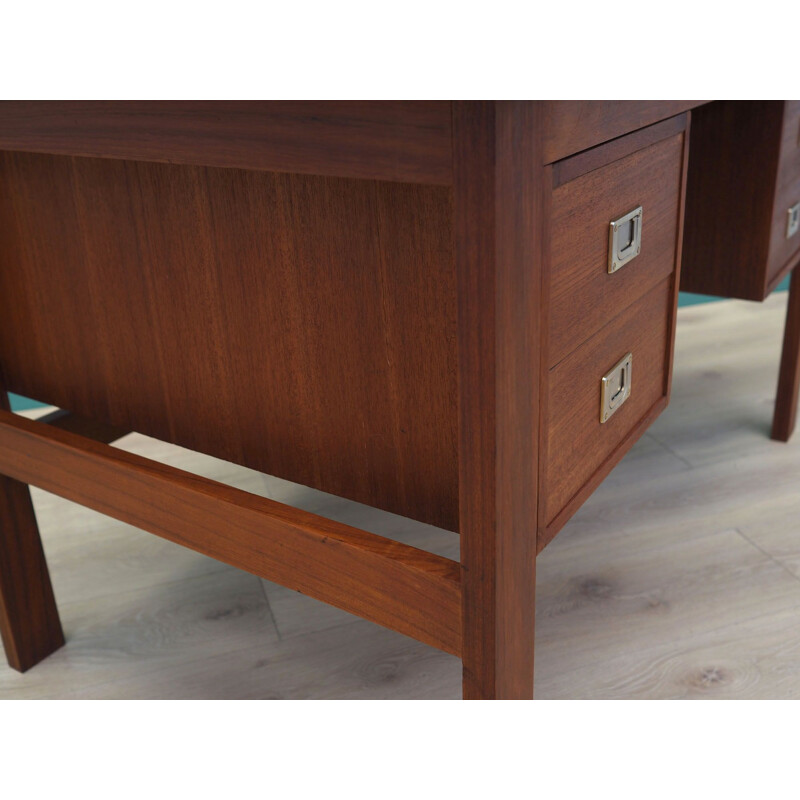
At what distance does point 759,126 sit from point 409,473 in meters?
0.76

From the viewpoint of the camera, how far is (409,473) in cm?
64

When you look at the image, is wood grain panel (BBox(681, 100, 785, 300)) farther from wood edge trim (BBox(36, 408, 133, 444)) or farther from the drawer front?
wood edge trim (BBox(36, 408, 133, 444))

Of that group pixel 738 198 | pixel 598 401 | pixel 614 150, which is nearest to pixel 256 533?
pixel 598 401

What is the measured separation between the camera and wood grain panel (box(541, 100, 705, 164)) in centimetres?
52

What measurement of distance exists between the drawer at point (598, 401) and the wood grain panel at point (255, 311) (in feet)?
0.25

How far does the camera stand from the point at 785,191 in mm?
1167

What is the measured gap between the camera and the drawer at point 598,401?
62cm

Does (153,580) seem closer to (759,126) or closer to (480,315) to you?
(480,315)

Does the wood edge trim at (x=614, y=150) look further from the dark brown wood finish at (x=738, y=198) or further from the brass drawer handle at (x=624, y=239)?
the dark brown wood finish at (x=738, y=198)

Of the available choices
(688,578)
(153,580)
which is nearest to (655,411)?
(688,578)

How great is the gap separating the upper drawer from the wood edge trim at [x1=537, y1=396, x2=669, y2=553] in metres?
0.12

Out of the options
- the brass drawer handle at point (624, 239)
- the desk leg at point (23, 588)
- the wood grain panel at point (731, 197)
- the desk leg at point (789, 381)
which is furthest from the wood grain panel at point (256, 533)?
the desk leg at point (789, 381)

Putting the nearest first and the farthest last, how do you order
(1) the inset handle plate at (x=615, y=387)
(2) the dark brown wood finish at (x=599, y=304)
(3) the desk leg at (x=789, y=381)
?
(2) the dark brown wood finish at (x=599, y=304) < (1) the inset handle plate at (x=615, y=387) < (3) the desk leg at (x=789, y=381)

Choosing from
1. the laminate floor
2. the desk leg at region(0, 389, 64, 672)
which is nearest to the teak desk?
the desk leg at region(0, 389, 64, 672)
